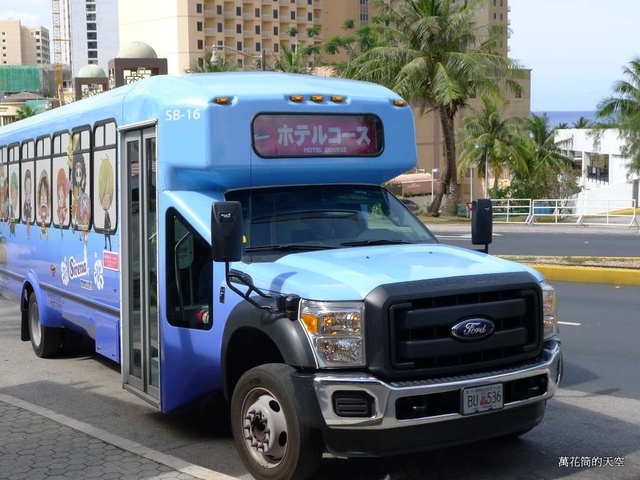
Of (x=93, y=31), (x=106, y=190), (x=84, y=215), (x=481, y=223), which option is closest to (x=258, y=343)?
(x=481, y=223)

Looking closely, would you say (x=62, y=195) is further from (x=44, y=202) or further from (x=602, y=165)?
(x=602, y=165)

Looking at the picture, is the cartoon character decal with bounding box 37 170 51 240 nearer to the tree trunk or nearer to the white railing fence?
the white railing fence

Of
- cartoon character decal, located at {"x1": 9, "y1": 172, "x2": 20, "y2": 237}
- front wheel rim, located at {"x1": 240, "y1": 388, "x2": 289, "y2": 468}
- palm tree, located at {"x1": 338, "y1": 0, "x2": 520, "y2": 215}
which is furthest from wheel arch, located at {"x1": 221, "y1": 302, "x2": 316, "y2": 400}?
palm tree, located at {"x1": 338, "y1": 0, "x2": 520, "y2": 215}

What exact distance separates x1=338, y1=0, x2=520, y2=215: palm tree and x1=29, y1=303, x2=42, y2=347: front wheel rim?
89.0 feet

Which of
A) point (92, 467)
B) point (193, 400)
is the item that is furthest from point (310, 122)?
point (92, 467)

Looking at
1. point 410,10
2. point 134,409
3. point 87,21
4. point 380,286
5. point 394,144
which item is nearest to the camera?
point 380,286

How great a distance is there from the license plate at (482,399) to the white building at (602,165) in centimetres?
3234

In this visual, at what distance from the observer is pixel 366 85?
7.88 m

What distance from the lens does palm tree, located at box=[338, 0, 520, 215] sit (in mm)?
37281

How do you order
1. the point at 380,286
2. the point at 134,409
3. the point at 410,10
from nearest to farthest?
the point at 380,286
the point at 134,409
the point at 410,10

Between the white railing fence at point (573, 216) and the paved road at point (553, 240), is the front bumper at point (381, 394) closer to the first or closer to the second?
the paved road at point (553, 240)

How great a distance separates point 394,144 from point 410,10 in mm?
32708

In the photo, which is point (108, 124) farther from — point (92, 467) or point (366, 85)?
point (92, 467)

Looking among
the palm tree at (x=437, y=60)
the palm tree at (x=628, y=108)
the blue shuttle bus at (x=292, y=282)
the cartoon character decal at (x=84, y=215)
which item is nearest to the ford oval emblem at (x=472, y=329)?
the blue shuttle bus at (x=292, y=282)
